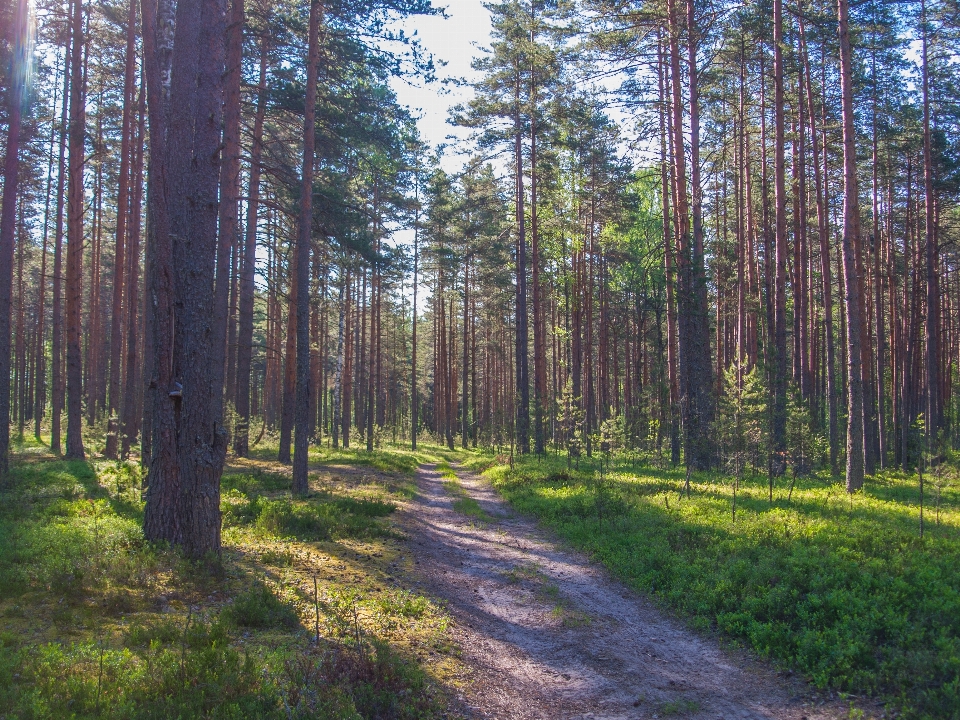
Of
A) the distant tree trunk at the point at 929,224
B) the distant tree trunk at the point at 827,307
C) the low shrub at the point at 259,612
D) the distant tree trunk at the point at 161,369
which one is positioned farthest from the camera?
the distant tree trunk at the point at 929,224

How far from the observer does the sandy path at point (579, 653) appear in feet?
15.4

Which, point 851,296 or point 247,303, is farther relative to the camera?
point 247,303

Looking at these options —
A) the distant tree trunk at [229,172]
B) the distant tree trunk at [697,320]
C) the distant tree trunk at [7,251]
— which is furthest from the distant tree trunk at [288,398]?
the distant tree trunk at [697,320]

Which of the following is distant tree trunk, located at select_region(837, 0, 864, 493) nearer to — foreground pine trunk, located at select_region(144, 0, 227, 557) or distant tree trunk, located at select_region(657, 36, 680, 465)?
distant tree trunk, located at select_region(657, 36, 680, 465)

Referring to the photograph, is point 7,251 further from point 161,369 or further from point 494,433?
point 494,433

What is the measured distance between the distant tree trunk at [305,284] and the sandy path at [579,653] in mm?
4554

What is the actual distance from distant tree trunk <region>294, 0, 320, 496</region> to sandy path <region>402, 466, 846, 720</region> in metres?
4.55

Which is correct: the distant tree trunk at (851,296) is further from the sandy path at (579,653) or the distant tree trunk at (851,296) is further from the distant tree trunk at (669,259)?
the sandy path at (579,653)

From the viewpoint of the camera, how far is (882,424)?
21.6 metres

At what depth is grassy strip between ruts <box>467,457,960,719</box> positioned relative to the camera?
16.0 feet

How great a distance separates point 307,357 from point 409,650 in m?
8.00

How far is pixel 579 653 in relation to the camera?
5.74 m

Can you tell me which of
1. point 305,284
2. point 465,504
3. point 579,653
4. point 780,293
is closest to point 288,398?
point 305,284

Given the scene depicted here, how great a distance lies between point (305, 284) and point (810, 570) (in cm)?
1024
